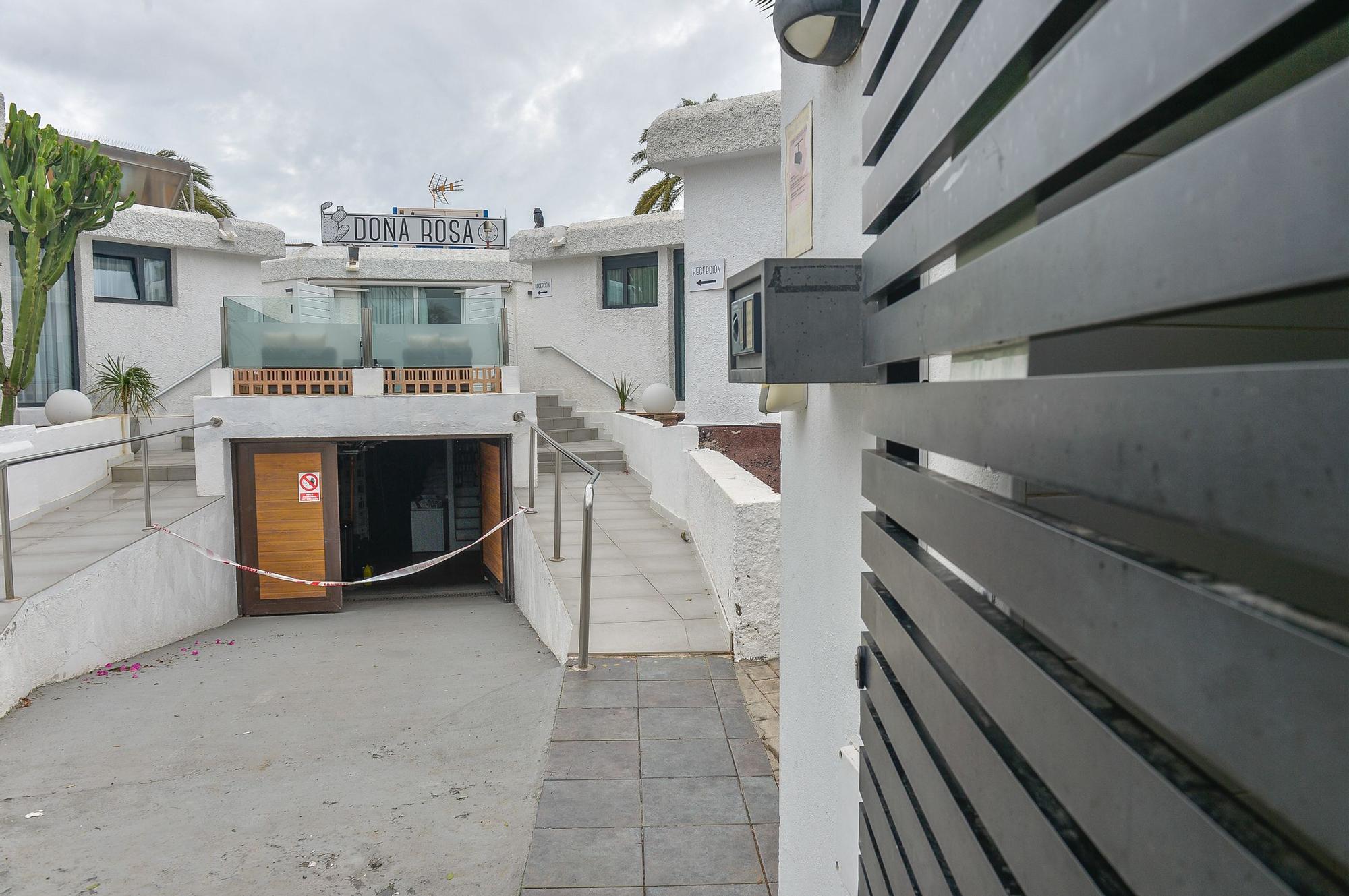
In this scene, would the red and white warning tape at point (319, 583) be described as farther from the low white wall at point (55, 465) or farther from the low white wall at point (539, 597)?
the low white wall at point (55, 465)

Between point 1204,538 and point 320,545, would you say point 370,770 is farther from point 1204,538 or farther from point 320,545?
point 320,545

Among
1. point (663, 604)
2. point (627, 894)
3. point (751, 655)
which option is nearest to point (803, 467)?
point (627, 894)

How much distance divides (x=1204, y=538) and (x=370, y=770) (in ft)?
16.3

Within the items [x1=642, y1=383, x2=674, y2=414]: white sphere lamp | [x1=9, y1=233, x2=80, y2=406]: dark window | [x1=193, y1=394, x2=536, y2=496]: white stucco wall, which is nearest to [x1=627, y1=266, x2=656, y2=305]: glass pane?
[x1=642, y1=383, x2=674, y2=414]: white sphere lamp

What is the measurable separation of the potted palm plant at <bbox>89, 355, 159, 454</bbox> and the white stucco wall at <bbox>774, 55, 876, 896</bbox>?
12718 millimetres

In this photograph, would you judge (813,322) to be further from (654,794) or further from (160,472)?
(160,472)

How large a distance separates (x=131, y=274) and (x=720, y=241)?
10.8 m

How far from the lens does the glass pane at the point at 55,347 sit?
45.6ft

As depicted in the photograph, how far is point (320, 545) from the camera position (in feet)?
34.5

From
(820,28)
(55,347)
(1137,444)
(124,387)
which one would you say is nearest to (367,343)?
(124,387)

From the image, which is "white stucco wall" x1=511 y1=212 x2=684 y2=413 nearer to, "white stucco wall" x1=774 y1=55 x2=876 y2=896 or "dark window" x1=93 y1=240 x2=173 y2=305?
"dark window" x1=93 y1=240 x2=173 y2=305

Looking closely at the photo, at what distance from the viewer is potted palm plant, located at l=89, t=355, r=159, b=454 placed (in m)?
13.6

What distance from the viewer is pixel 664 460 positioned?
10.1 meters

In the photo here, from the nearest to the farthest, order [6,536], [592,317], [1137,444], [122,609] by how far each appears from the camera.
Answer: [1137,444] < [6,536] < [122,609] < [592,317]
